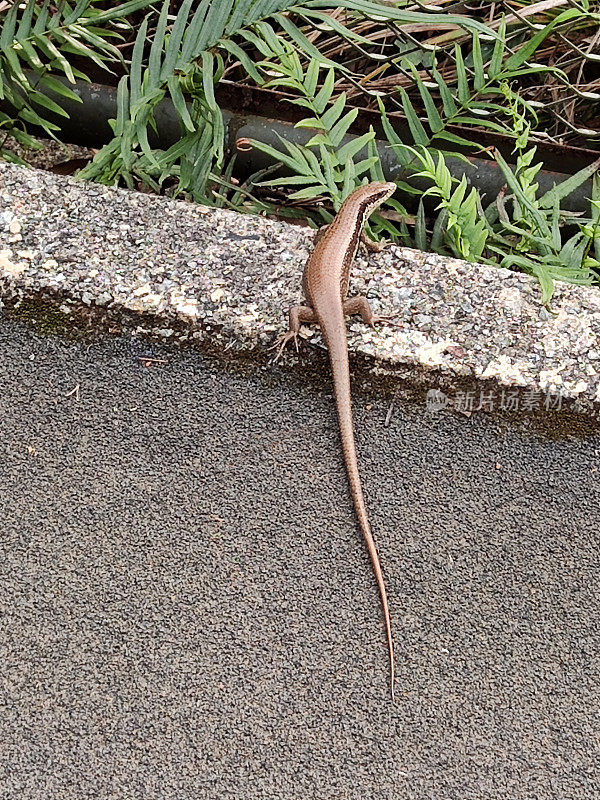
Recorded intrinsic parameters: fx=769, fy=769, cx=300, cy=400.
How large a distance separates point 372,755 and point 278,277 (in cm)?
119

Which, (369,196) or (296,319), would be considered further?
(369,196)

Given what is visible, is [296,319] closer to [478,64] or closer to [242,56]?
[242,56]

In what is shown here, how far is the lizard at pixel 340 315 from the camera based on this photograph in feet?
6.11

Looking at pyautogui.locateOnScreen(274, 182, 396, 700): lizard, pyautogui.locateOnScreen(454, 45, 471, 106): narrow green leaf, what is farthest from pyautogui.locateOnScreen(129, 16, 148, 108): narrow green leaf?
pyautogui.locateOnScreen(454, 45, 471, 106): narrow green leaf

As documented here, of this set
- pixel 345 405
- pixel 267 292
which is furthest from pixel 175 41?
pixel 345 405

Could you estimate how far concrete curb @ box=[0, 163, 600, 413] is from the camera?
196 centimetres

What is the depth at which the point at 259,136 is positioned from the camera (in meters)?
2.45

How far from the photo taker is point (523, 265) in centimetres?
213

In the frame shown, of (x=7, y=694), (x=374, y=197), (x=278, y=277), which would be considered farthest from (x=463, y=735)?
(x=374, y=197)

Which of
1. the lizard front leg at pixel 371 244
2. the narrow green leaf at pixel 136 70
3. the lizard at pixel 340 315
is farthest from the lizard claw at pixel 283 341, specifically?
the narrow green leaf at pixel 136 70

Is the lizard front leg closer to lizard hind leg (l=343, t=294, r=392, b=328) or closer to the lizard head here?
the lizard head

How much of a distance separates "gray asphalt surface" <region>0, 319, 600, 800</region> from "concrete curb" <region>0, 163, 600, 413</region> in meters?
0.11

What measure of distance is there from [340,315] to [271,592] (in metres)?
0.70

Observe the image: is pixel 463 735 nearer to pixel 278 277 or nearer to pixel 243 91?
pixel 278 277
